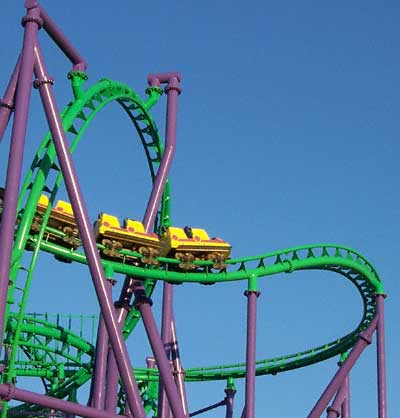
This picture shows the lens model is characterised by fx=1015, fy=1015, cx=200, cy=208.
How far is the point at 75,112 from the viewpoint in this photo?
14.4m

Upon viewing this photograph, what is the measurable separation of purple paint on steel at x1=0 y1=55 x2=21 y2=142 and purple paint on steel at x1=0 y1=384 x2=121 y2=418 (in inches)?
146

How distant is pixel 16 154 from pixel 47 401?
115 inches

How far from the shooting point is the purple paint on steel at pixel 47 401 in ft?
36.0

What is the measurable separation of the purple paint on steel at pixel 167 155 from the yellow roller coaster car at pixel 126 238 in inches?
19.0

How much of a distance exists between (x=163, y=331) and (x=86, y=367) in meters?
2.00

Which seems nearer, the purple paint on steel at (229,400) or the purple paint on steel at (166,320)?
the purple paint on steel at (166,320)


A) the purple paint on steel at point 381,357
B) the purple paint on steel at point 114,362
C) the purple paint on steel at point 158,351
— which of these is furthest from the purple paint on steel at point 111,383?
the purple paint on steel at point 381,357

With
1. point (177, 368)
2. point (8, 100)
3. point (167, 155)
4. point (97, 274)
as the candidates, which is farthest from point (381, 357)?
point (8, 100)

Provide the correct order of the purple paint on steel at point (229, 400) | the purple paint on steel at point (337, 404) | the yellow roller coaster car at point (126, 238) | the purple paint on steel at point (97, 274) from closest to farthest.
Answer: the purple paint on steel at point (97, 274), the yellow roller coaster car at point (126, 238), the purple paint on steel at point (337, 404), the purple paint on steel at point (229, 400)

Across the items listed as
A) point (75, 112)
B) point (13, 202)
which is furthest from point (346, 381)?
point (13, 202)

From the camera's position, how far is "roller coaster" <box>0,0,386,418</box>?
40.9 ft

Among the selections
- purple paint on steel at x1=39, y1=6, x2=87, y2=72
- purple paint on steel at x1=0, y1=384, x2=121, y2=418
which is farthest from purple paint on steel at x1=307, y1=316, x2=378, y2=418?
purple paint on steel at x1=39, y1=6, x2=87, y2=72

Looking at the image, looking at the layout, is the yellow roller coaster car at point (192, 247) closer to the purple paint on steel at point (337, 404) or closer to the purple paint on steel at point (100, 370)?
the purple paint on steel at point (100, 370)

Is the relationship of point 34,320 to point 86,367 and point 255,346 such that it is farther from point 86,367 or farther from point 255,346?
point 255,346
